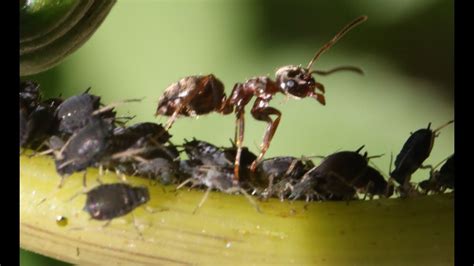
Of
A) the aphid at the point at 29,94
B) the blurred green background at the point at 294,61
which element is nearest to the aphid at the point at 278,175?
the aphid at the point at 29,94

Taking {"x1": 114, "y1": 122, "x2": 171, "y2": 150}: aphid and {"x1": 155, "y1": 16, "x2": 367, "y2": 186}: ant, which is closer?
{"x1": 114, "y1": 122, "x2": 171, "y2": 150}: aphid

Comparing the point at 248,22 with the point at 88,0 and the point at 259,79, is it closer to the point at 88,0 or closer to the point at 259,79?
the point at 259,79

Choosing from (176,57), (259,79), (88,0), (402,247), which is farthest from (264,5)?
(402,247)

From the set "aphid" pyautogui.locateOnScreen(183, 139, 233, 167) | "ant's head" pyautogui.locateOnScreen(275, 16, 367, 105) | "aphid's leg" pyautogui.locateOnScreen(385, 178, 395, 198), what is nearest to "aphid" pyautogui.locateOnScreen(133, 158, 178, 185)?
"aphid" pyautogui.locateOnScreen(183, 139, 233, 167)

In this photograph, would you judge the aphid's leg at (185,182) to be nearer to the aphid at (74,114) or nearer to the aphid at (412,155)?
the aphid at (74,114)

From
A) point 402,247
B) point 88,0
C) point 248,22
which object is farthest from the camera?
point 248,22

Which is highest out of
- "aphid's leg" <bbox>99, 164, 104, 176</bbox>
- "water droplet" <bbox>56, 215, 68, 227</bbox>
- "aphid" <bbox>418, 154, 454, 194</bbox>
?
"aphid's leg" <bbox>99, 164, 104, 176</bbox>

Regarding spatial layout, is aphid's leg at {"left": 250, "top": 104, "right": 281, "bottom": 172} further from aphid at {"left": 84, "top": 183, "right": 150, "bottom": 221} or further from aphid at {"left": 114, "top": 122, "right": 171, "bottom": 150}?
aphid at {"left": 84, "top": 183, "right": 150, "bottom": 221}

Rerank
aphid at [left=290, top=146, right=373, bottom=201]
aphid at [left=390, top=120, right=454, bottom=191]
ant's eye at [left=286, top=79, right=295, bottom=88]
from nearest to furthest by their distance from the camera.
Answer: aphid at [left=290, top=146, right=373, bottom=201] < aphid at [left=390, top=120, right=454, bottom=191] < ant's eye at [left=286, top=79, right=295, bottom=88]

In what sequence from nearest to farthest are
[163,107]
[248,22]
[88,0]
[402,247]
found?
[402,247], [88,0], [163,107], [248,22]
